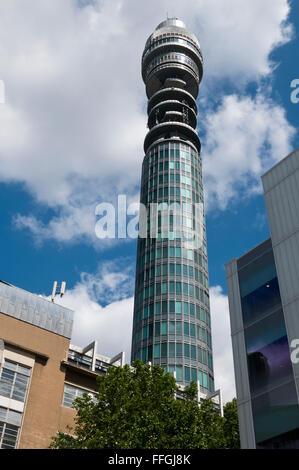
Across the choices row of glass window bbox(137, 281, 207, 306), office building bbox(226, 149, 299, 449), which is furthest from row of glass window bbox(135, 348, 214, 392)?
office building bbox(226, 149, 299, 449)

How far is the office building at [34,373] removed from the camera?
119 feet

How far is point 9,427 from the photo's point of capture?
35.8 metres

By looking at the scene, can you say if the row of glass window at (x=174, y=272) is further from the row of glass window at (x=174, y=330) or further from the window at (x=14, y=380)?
the window at (x=14, y=380)

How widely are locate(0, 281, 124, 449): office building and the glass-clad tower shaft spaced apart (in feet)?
144

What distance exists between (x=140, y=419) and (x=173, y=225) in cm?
7307

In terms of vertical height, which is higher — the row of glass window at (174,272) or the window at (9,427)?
the row of glass window at (174,272)

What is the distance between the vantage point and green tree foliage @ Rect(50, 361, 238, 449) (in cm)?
3009

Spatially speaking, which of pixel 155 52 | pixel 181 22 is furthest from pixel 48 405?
pixel 181 22

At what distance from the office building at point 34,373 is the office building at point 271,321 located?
17.4 meters

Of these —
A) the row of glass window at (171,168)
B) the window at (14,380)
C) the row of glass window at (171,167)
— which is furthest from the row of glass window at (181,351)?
the window at (14,380)

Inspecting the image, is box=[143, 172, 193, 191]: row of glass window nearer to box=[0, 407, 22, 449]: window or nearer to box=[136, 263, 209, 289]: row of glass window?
box=[136, 263, 209, 289]: row of glass window

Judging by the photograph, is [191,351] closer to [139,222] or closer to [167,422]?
[139,222]

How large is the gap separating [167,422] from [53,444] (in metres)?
8.36
